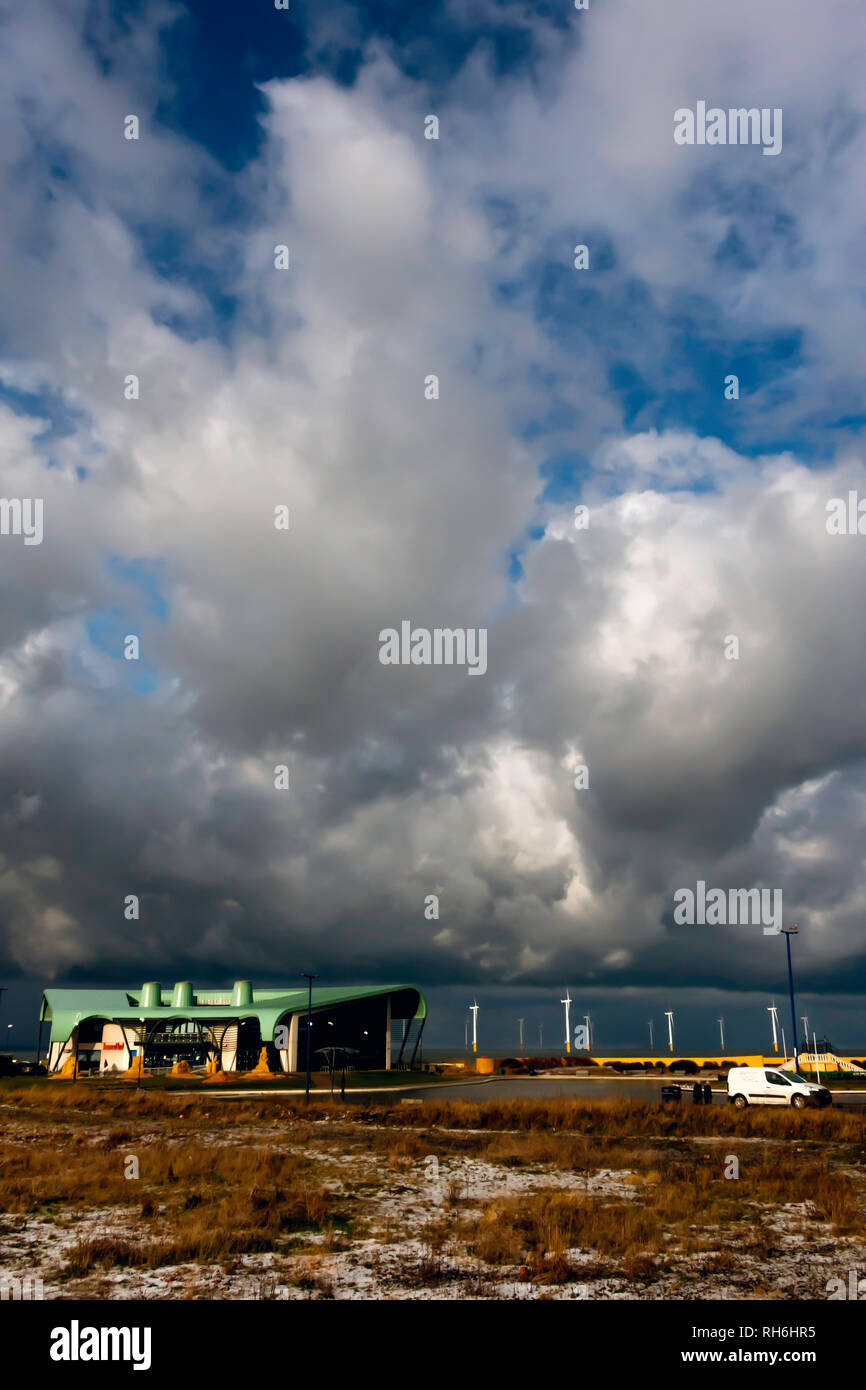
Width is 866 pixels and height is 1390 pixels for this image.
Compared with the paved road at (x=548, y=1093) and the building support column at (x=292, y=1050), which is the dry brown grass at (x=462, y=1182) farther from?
the building support column at (x=292, y=1050)

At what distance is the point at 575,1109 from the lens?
37.4 metres

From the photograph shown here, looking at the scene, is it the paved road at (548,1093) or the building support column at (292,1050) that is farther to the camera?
the building support column at (292,1050)

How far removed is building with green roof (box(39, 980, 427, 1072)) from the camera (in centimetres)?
8856

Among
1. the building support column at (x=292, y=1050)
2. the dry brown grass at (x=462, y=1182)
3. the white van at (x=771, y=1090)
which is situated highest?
the dry brown grass at (x=462, y=1182)

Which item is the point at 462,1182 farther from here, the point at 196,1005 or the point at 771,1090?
the point at 196,1005

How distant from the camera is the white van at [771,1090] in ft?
140

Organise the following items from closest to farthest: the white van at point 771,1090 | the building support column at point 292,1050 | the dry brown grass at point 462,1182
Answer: the dry brown grass at point 462,1182
the white van at point 771,1090
the building support column at point 292,1050

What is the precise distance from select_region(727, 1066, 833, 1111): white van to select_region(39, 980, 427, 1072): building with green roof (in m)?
51.0

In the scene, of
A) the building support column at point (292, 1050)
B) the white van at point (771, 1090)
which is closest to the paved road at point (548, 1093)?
the white van at point (771, 1090)

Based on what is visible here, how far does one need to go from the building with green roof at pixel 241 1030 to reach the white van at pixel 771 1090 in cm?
5099

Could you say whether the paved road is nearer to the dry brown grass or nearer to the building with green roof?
the dry brown grass

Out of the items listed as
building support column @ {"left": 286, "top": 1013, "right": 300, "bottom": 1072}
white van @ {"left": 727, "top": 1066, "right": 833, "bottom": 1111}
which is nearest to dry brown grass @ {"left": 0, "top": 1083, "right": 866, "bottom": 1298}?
white van @ {"left": 727, "top": 1066, "right": 833, "bottom": 1111}
